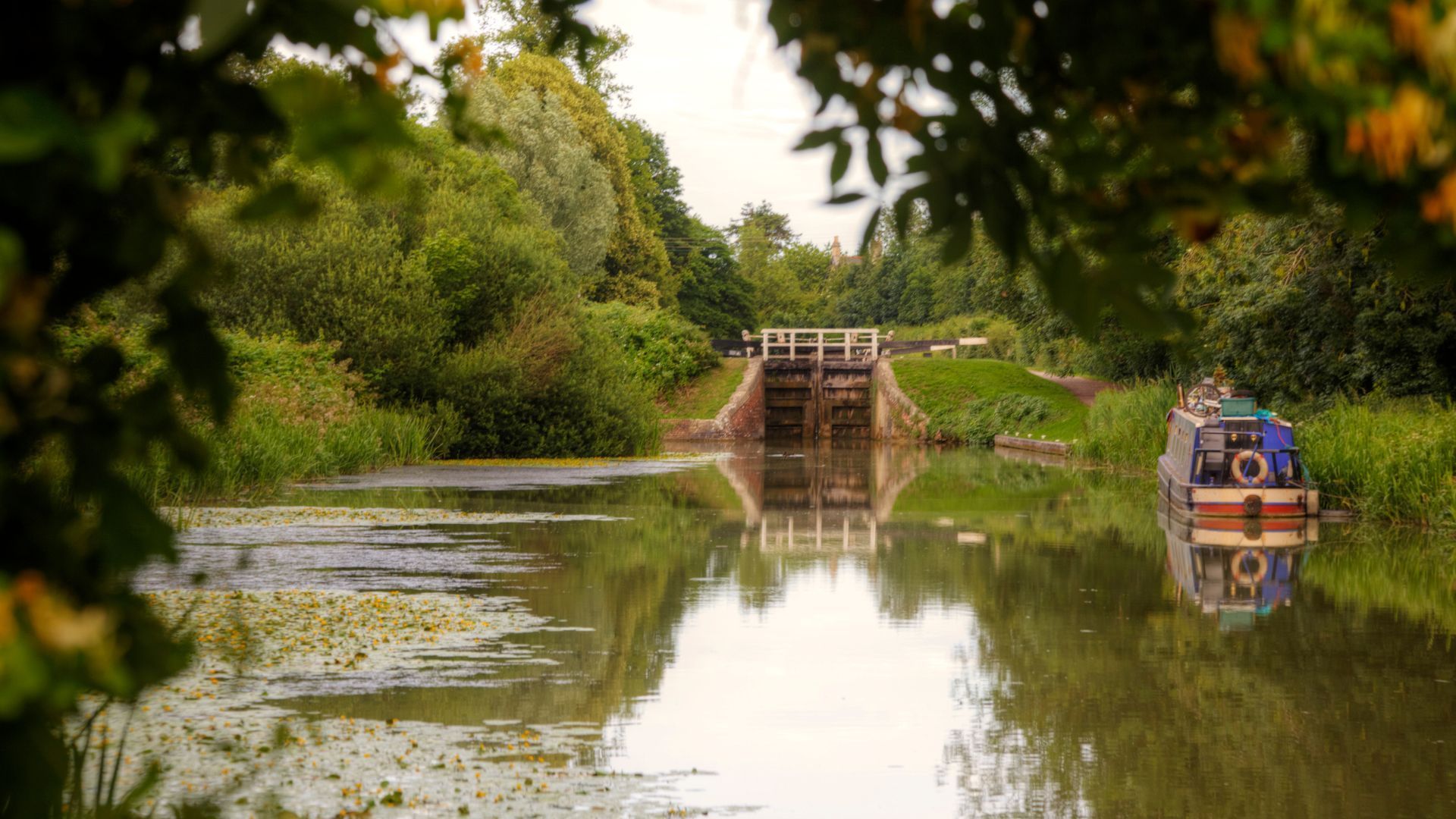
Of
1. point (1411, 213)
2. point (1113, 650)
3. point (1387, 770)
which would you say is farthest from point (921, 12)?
point (1113, 650)

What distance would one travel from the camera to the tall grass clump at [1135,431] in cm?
2819

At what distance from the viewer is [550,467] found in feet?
90.0

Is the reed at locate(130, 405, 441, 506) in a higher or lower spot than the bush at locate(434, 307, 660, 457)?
lower

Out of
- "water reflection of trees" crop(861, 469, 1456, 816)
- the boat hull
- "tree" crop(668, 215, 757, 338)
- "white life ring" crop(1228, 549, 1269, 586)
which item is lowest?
"water reflection of trees" crop(861, 469, 1456, 816)

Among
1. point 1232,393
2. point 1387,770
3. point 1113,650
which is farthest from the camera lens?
point 1232,393

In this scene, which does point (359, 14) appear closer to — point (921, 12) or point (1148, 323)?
point (921, 12)

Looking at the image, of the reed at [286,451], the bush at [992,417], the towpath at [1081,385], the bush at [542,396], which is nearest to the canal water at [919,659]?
the reed at [286,451]

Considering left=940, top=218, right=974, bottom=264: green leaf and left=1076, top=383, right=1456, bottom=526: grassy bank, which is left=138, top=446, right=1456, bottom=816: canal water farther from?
left=940, top=218, right=974, bottom=264: green leaf

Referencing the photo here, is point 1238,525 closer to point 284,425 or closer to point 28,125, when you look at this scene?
point 284,425

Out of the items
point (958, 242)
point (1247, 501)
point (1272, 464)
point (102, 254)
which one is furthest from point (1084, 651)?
point (1272, 464)

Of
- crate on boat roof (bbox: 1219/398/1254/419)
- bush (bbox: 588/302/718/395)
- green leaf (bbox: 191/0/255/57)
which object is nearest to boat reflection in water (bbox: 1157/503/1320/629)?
crate on boat roof (bbox: 1219/398/1254/419)

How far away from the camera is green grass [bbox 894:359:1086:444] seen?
140ft

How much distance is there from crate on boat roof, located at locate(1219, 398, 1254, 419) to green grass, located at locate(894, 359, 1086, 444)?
21431 mm

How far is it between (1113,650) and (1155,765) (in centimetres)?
273
